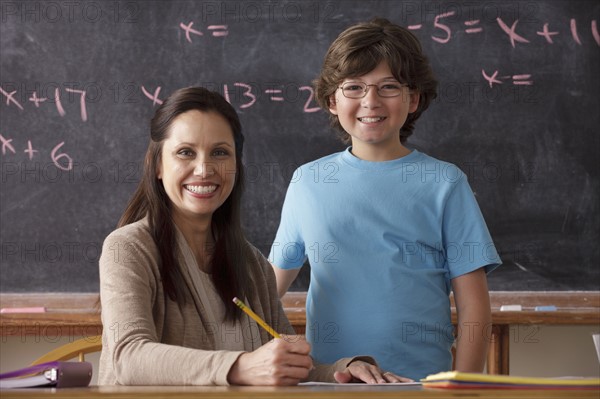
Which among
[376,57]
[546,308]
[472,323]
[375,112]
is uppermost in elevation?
[376,57]

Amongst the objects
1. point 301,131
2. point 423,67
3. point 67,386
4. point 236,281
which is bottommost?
point 67,386

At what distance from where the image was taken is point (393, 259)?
1.70 metres

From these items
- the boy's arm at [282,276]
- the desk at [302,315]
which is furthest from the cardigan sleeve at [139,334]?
the desk at [302,315]

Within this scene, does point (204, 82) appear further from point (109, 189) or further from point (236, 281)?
point (236, 281)

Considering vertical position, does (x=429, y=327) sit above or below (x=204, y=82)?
below

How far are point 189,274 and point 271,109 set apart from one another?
1.31m

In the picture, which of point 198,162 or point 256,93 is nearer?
point 198,162

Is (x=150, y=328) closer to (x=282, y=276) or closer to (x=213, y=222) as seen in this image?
(x=213, y=222)

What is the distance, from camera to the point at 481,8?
2.77 metres

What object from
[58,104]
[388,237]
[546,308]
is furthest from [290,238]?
[58,104]

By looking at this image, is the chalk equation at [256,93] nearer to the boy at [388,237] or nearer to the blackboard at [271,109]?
the blackboard at [271,109]

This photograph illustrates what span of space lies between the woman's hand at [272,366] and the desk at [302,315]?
1.36 metres

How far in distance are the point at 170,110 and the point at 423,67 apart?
58 centimetres

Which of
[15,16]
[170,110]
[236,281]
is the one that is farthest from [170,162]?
[15,16]
